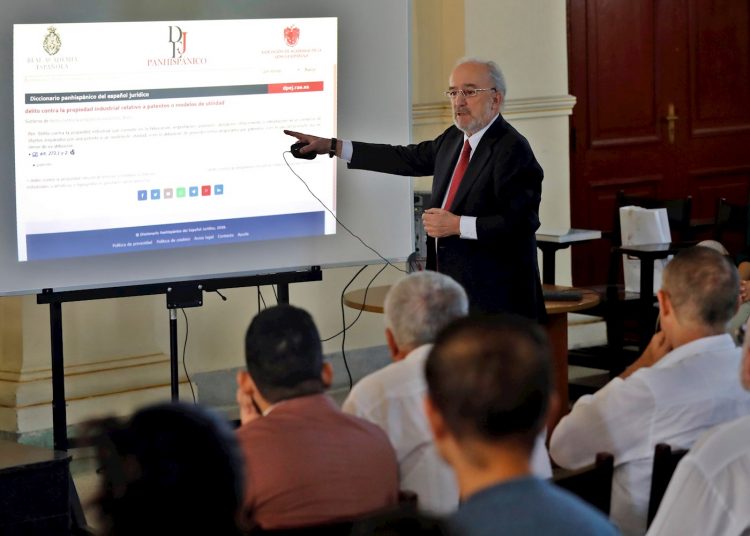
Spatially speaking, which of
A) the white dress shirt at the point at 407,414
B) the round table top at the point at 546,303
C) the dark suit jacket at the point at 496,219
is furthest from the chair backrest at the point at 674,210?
the white dress shirt at the point at 407,414

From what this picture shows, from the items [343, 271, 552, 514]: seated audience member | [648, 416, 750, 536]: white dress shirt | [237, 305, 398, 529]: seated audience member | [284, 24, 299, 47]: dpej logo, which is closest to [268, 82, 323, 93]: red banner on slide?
[284, 24, 299, 47]: dpej logo

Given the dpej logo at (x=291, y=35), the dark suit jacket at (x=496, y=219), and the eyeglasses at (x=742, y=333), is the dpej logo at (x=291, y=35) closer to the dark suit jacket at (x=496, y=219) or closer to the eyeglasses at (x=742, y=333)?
the dark suit jacket at (x=496, y=219)

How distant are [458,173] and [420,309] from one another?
1.50 meters

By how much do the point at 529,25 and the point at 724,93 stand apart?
6.64 ft

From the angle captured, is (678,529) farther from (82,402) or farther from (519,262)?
(82,402)

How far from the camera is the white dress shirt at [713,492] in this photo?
2.19 meters

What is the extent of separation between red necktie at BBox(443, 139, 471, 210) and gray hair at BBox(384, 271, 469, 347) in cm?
140

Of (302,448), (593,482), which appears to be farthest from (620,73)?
(302,448)

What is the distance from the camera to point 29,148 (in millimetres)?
4078

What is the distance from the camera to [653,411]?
279 cm

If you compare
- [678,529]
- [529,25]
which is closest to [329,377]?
[678,529]

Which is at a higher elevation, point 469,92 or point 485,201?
point 469,92

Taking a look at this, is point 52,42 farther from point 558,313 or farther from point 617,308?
point 617,308

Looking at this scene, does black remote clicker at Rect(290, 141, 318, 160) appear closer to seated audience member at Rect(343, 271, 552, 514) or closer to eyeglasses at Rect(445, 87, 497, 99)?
eyeglasses at Rect(445, 87, 497, 99)
